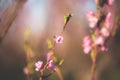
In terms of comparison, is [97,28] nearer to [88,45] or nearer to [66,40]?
[88,45]

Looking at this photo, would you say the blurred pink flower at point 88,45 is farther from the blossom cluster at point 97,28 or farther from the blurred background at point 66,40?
the blurred background at point 66,40

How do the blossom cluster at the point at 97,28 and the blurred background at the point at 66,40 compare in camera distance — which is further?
the blurred background at the point at 66,40

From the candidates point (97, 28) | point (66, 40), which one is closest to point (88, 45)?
point (97, 28)

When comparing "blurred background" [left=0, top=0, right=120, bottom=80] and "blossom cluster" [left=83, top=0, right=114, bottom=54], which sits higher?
"blurred background" [left=0, top=0, right=120, bottom=80]

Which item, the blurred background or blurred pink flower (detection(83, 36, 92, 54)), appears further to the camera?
the blurred background

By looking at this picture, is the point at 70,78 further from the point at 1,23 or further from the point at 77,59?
the point at 1,23

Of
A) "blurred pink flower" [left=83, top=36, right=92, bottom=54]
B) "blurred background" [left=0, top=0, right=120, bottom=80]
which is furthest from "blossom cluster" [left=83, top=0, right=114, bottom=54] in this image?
"blurred background" [left=0, top=0, right=120, bottom=80]

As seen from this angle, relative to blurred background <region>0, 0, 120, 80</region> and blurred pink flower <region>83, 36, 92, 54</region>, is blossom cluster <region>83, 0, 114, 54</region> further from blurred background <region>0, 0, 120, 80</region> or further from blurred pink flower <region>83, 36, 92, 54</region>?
blurred background <region>0, 0, 120, 80</region>

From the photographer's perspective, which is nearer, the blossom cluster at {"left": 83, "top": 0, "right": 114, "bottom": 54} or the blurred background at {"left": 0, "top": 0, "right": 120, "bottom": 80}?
the blossom cluster at {"left": 83, "top": 0, "right": 114, "bottom": 54}

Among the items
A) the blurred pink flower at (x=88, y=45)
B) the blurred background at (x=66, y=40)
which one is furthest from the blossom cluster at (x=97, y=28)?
the blurred background at (x=66, y=40)

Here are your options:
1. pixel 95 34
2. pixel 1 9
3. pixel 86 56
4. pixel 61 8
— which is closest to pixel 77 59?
pixel 86 56
